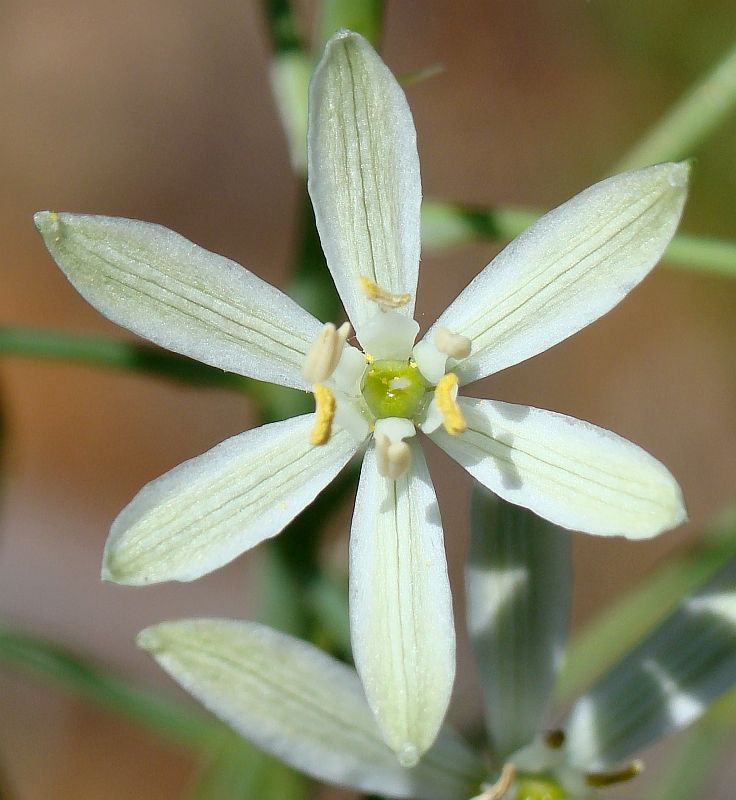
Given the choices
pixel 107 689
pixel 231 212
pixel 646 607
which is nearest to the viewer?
pixel 107 689

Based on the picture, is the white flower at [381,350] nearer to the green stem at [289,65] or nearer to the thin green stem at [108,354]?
the thin green stem at [108,354]

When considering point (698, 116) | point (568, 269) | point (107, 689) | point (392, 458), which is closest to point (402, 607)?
point (392, 458)

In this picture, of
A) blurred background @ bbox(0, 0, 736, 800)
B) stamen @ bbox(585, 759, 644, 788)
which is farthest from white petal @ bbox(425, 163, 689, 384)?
blurred background @ bbox(0, 0, 736, 800)

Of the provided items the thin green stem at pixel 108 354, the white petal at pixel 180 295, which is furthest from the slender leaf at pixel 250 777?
the white petal at pixel 180 295

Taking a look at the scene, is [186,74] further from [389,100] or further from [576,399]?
[389,100]

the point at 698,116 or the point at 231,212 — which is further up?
the point at 231,212

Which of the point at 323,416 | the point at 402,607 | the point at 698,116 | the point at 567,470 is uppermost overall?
the point at 698,116

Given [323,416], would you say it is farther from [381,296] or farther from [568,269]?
[568,269]
